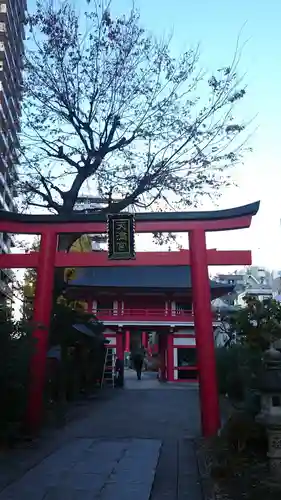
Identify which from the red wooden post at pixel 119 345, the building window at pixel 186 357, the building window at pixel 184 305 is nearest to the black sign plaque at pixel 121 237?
the red wooden post at pixel 119 345

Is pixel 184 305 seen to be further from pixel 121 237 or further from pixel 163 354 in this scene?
pixel 121 237

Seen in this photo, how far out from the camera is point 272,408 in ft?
17.6

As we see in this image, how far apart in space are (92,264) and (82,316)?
19.8ft

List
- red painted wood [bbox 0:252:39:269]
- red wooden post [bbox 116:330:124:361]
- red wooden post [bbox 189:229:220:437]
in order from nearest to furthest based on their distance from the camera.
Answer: red wooden post [bbox 189:229:220:437] < red painted wood [bbox 0:252:39:269] < red wooden post [bbox 116:330:124:361]

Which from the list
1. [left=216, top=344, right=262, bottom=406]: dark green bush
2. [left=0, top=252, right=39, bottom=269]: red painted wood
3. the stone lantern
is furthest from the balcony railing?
the stone lantern

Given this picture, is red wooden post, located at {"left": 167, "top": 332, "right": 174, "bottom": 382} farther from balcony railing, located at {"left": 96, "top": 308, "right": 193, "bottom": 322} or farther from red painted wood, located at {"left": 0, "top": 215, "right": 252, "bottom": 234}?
red painted wood, located at {"left": 0, "top": 215, "right": 252, "bottom": 234}

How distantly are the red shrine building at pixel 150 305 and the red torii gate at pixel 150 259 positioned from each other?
15190 mm

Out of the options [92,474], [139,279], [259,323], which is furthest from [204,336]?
[139,279]

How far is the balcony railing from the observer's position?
25.7 meters

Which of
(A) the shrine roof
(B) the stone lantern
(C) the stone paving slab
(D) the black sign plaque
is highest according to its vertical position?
(A) the shrine roof

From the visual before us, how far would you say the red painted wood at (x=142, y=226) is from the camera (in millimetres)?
9430

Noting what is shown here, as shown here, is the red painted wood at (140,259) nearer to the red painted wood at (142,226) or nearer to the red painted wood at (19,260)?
the red painted wood at (19,260)

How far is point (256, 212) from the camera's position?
929 centimetres

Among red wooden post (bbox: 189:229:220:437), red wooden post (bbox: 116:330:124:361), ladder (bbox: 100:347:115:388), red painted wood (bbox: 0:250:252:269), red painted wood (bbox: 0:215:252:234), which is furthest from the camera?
red wooden post (bbox: 116:330:124:361)
